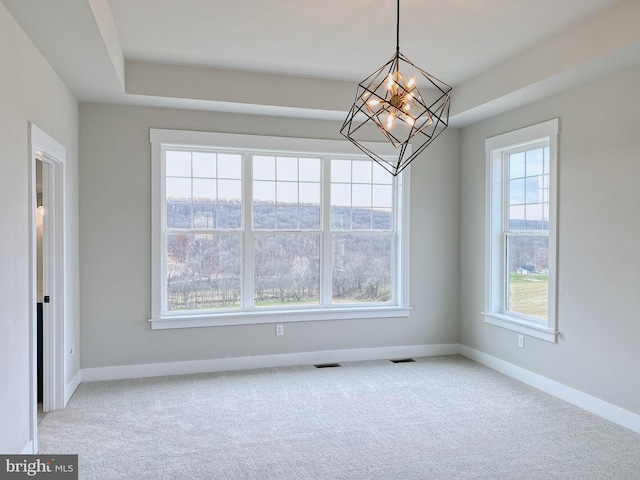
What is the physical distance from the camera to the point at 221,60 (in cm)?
425

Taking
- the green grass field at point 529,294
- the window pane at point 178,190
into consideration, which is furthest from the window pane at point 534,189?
the window pane at point 178,190

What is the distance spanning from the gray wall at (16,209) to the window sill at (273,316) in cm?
180

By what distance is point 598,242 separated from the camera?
381 centimetres

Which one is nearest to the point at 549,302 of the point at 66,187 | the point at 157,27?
the point at 157,27

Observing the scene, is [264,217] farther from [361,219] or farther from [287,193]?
[361,219]

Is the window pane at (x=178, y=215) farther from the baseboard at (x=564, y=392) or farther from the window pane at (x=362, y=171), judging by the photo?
the baseboard at (x=564, y=392)

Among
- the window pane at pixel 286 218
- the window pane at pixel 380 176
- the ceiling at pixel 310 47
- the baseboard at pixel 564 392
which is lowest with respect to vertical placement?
the baseboard at pixel 564 392

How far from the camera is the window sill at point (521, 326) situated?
4305 mm

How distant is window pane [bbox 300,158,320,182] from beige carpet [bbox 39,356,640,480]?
2.10m

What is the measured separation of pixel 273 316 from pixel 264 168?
5.15 feet

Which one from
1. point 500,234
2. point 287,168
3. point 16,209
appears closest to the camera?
point 16,209

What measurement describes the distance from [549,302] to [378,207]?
6.82ft

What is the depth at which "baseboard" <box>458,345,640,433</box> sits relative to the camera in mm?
3561

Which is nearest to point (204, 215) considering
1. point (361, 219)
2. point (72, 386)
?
point (361, 219)
